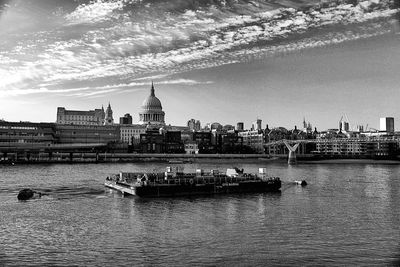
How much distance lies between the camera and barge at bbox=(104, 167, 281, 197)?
39344mm

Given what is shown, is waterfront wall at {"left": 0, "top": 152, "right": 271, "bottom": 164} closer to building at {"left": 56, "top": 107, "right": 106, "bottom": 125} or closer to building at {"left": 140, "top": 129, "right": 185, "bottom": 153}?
building at {"left": 140, "top": 129, "right": 185, "bottom": 153}

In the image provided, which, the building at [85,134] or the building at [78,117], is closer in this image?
the building at [85,134]

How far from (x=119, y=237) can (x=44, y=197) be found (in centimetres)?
1750

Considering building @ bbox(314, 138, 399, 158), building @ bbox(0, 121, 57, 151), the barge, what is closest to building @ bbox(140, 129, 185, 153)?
building @ bbox(0, 121, 57, 151)

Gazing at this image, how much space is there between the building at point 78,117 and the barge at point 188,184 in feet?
472

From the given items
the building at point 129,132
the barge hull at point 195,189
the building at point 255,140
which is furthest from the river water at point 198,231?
the building at point 129,132

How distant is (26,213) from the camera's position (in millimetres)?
28828

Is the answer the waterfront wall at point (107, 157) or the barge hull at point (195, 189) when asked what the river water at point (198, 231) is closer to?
the barge hull at point (195, 189)

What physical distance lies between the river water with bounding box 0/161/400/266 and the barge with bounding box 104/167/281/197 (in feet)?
7.20

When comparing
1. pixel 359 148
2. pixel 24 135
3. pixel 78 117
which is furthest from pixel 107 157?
pixel 359 148

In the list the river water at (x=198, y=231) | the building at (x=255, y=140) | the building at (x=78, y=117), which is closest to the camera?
the river water at (x=198, y=231)

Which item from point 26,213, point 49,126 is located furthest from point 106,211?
point 49,126

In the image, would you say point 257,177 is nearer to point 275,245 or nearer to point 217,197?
point 217,197

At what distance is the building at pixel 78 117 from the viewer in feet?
600
